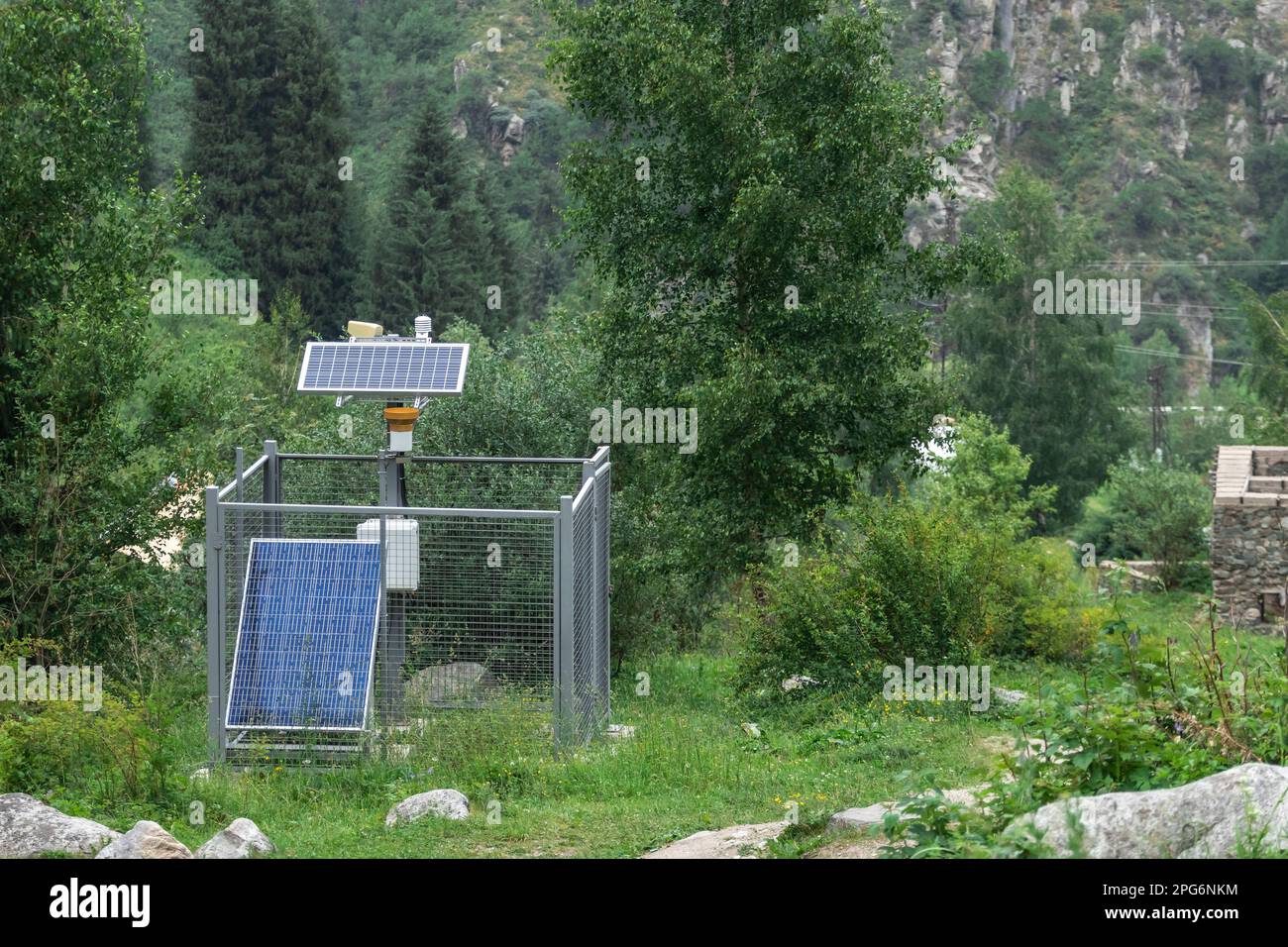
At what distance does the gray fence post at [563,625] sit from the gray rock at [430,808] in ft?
4.50

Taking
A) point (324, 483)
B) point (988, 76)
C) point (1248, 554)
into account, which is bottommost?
point (1248, 554)

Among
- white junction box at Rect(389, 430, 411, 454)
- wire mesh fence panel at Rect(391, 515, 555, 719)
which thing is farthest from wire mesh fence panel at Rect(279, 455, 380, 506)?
white junction box at Rect(389, 430, 411, 454)

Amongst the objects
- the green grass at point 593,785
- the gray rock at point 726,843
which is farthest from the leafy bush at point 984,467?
the gray rock at point 726,843

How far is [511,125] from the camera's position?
8688cm

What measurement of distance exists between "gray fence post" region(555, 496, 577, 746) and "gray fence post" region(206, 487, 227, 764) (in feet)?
8.07

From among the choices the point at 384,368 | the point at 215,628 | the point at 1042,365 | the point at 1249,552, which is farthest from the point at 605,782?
the point at 1042,365

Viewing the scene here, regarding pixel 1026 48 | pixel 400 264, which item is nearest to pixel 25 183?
pixel 400 264

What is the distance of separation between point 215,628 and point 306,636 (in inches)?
26.1

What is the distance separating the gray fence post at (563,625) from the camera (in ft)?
34.1

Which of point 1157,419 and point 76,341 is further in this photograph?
point 1157,419

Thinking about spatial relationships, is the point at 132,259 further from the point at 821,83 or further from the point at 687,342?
Result: the point at 821,83

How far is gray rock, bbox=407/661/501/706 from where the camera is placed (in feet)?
34.6

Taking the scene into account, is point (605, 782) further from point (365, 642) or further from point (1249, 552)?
point (1249, 552)

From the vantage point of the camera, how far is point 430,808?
9.02 m
